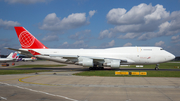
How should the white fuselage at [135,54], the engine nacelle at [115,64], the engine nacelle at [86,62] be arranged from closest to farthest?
the engine nacelle at [115,64] → the engine nacelle at [86,62] → the white fuselage at [135,54]

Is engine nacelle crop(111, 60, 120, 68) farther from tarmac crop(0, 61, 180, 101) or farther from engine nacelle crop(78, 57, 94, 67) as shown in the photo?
tarmac crop(0, 61, 180, 101)

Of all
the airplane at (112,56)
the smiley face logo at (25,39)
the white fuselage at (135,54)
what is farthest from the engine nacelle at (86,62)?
the smiley face logo at (25,39)

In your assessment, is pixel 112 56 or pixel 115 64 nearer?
pixel 115 64

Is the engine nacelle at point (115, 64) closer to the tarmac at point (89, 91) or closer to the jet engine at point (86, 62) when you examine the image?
the jet engine at point (86, 62)

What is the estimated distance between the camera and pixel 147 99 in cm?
1019

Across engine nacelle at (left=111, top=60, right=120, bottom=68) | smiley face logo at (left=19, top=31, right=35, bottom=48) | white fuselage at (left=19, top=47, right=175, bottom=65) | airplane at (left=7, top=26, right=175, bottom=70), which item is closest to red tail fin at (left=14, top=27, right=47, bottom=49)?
smiley face logo at (left=19, top=31, right=35, bottom=48)

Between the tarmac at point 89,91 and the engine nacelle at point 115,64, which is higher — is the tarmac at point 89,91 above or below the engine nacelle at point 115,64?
below

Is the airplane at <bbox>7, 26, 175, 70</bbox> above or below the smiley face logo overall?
below

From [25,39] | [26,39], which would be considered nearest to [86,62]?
[26,39]

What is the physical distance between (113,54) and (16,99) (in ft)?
90.5

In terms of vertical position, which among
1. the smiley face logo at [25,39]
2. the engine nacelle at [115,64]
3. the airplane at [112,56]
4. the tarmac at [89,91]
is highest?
the smiley face logo at [25,39]

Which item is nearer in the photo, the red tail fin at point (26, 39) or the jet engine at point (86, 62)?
the jet engine at point (86, 62)

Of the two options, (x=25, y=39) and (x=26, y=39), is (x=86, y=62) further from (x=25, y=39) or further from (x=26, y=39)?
(x=25, y=39)

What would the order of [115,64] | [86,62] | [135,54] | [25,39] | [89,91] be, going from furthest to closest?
[25,39] < [135,54] < [86,62] < [115,64] < [89,91]
